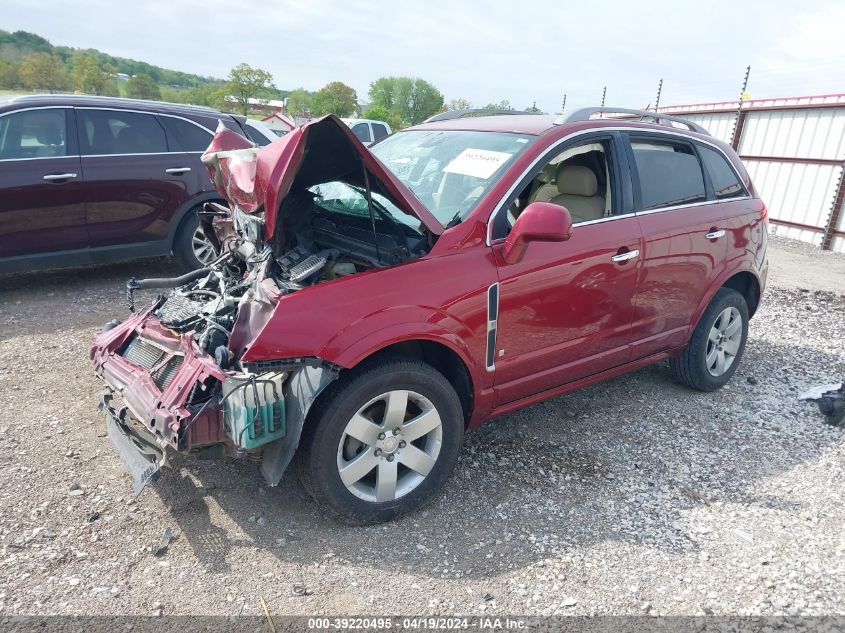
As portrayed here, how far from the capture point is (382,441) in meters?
2.76

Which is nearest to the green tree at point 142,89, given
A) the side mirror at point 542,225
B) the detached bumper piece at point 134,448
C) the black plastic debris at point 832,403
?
the detached bumper piece at point 134,448

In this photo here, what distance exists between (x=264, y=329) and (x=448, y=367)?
103cm

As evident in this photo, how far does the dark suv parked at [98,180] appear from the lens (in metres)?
5.53

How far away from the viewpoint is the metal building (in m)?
11.7

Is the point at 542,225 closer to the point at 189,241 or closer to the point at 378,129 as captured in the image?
the point at 189,241

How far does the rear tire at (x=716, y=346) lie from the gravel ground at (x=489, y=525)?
0.85 feet

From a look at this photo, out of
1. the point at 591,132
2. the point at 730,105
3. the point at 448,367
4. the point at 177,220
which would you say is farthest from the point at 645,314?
the point at 730,105

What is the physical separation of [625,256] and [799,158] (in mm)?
11919

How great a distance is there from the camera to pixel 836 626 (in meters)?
2.42

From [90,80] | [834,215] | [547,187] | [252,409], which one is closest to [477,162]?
[547,187]

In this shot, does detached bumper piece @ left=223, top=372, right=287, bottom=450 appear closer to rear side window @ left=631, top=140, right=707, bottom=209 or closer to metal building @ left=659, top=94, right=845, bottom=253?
rear side window @ left=631, top=140, right=707, bottom=209

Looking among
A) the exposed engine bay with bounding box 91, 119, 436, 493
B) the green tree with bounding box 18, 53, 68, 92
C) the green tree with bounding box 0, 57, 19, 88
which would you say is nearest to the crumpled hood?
the exposed engine bay with bounding box 91, 119, 436, 493

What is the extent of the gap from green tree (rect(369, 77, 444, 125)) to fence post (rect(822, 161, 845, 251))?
65574 mm

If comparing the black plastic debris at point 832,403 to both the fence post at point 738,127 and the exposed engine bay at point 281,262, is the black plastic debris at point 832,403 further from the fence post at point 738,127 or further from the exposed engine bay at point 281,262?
the fence post at point 738,127
